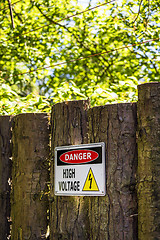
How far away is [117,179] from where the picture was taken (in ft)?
8.06

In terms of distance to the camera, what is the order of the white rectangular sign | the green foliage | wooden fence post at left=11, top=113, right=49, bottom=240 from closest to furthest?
the white rectangular sign → wooden fence post at left=11, top=113, right=49, bottom=240 → the green foliage

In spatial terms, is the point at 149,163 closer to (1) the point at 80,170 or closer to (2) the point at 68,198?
(1) the point at 80,170

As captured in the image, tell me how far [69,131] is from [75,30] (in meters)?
5.71

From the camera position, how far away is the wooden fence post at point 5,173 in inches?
133

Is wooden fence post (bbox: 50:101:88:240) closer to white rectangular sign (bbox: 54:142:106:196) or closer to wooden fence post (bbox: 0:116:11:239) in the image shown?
white rectangular sign (bbox: 54:142:106:196)

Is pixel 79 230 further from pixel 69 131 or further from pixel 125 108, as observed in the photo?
pixel 125 108

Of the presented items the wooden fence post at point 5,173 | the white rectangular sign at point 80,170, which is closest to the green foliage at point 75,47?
the wooden fence post at point 5,173

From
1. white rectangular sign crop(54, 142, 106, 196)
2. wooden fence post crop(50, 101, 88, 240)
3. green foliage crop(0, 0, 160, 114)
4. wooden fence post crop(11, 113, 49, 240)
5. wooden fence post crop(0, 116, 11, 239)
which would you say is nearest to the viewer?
white rectangular sign crop(54, 142, 106, 196)

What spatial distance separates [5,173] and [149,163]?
5.44ft

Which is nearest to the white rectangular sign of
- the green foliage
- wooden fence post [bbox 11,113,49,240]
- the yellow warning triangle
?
the yellow warning triangle

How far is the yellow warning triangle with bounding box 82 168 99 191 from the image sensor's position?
2566 mm

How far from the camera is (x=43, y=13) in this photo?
827 centimetres

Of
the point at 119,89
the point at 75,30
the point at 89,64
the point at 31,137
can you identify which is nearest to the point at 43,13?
the point at 75,30

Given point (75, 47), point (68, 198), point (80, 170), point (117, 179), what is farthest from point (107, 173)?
point (75, 47)
